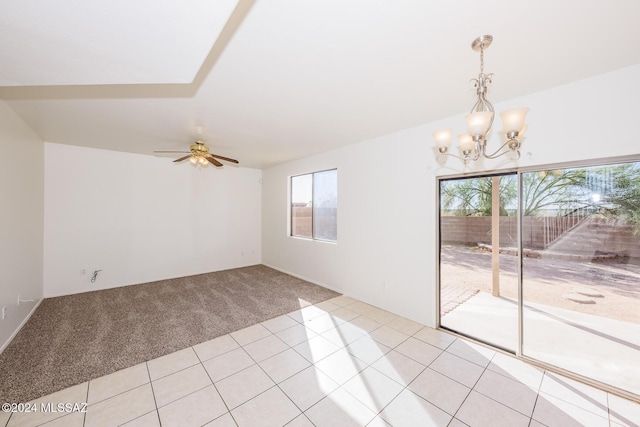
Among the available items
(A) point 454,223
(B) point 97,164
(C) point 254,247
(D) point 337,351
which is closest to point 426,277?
(A) point 454,223

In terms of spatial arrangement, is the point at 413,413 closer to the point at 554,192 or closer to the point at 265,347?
the point at 265,347

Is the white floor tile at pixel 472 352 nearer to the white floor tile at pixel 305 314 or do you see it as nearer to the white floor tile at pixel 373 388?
the white floor tile at pixel 373 388

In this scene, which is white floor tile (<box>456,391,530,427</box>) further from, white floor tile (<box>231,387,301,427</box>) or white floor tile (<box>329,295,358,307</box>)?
white floor tile (<box>329,295,358,307</box>)

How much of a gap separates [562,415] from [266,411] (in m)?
2.23

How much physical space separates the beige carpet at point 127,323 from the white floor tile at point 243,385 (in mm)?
888

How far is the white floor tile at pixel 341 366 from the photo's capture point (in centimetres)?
221

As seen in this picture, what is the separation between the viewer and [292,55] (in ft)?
5.87

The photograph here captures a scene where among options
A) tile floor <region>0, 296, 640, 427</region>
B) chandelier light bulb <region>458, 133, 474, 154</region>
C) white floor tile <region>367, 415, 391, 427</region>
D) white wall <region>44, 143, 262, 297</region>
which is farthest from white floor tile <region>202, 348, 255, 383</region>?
white wall <region>44, 143, 262, 297</region>

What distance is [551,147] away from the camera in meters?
2.27

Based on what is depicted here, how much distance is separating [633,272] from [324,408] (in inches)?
112

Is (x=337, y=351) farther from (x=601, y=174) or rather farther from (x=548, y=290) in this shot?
(x=601, y=174)

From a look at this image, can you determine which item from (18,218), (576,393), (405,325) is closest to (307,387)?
(405,325)

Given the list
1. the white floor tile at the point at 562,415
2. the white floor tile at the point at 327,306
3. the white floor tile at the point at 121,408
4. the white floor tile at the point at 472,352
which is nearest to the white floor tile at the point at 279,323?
the white floor tile at the point at 327,306

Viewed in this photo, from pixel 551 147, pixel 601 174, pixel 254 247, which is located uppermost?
pixel 551 147
